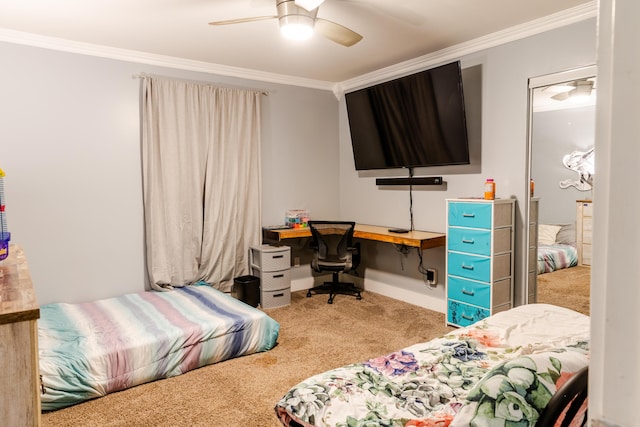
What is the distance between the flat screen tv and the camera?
3.88 metres

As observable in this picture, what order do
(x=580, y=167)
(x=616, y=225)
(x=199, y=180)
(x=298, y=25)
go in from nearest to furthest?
(x=616, y=225) < (x=298, y=25) < (x=580, y=167) < (x=199, y=180)

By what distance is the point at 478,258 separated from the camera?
11.9 feet

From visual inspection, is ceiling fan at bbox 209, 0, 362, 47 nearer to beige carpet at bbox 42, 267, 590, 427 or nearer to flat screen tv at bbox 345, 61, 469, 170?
flat screen tv at bbox 345, 61, 469, 170

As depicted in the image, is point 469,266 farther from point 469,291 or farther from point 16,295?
point 16,295

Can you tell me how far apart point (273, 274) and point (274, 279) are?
0.06 meters

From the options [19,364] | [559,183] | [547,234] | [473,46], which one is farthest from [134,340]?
[473,46]

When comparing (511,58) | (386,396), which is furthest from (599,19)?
(511,58)

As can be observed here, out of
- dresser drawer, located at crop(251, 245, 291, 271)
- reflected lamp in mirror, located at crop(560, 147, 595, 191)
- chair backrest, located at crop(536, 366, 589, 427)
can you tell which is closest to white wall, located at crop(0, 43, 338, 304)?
dresser drawer, located at crop(251, 245, 291, 271)

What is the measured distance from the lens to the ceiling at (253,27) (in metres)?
3.05

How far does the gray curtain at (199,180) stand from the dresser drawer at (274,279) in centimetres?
37

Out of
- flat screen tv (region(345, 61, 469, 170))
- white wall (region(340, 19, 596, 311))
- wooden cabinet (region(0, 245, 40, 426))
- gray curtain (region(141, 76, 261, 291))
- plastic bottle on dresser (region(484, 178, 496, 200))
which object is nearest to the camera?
wooden cabinet (region(0, 245, 40, 426))

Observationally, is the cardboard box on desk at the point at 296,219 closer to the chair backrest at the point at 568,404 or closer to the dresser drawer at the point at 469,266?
the dresser drawer at the point at 469,266

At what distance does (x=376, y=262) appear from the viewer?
5164mm

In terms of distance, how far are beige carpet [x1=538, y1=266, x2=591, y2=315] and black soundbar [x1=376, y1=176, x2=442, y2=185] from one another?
50.7 inches
